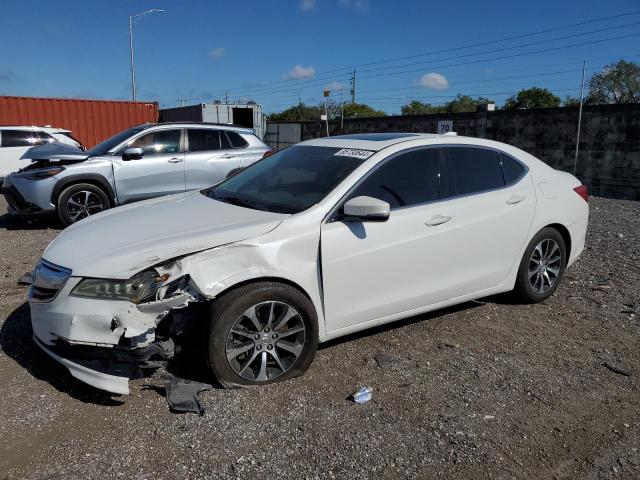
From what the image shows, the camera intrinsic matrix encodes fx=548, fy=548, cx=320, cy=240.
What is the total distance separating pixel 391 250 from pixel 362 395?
1.02m

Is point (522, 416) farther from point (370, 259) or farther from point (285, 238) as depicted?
point (285, 238)

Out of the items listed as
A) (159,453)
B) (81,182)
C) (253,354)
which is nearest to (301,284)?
(253,354)

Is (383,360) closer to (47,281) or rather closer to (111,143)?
(47,281)

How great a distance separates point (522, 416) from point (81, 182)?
7.39 meters

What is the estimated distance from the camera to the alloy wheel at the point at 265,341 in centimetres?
339

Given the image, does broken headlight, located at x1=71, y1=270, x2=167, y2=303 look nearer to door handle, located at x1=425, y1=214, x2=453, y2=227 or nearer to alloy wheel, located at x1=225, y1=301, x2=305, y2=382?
alloy wheel, located at x1=225, y1=301, x2=305, y2=382

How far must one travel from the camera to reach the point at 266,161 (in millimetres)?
4902

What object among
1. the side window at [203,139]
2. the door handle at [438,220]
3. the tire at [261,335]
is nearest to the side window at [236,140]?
the side window at [203,139]

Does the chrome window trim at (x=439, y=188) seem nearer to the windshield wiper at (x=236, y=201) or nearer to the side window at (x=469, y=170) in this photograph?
the side window at (x=469, y=170)

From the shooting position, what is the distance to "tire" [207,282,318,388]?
3297mm

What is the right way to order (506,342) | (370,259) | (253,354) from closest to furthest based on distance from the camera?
1. (253,354)
2. (370,259)
3. (506,342)

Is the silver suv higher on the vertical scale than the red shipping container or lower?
lower

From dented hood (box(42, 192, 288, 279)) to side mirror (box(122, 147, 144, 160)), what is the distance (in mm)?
4406

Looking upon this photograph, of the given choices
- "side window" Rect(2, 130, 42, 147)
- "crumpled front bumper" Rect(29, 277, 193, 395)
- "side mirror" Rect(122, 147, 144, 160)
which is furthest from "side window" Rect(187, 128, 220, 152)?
"side window" Rect(2, 130, 42, 147)
